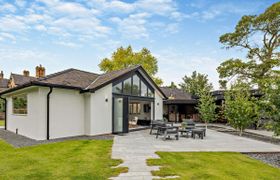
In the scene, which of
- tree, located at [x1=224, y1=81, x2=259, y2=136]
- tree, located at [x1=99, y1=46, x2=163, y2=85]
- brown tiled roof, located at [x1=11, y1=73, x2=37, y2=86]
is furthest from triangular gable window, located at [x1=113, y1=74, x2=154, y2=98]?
brown tiled roof, located at [x1=11, y1=73, x2=37, y2=86]

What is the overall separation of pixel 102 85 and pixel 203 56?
15623 mm

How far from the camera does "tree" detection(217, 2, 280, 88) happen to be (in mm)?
18312

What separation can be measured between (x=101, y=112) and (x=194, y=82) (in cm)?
4589

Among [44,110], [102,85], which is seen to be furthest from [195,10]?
[44,110]

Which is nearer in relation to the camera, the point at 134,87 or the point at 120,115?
the point at 120,115

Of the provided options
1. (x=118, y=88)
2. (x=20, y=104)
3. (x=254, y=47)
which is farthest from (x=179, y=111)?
(x=20, y=104)

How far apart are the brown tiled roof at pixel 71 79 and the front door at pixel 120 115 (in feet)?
7.64

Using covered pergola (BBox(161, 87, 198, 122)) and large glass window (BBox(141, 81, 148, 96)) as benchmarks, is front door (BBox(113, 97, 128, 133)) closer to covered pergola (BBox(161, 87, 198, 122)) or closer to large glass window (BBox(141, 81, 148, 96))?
large glass window (BBox(141, 81, 148, 96))

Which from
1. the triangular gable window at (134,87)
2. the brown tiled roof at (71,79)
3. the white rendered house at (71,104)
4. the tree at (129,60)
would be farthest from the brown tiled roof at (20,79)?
the triangular gable window at (134,87)

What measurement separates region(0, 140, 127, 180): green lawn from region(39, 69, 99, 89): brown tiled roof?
3.82 m

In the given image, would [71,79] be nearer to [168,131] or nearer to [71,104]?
[71,104]

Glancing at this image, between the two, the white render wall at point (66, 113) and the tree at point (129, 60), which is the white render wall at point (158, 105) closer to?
the white render wall at point (66, 113)

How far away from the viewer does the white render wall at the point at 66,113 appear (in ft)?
31.9

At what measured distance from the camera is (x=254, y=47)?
20188 millimetres
